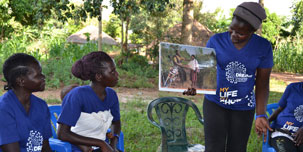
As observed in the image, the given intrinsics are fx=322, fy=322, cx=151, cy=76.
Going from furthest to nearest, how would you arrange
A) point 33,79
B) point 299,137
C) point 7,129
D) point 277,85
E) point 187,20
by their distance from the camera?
point 277,85
point 187,20
point 299,137
point 33,79
point 7,129

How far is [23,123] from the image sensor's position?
1909 millimetres

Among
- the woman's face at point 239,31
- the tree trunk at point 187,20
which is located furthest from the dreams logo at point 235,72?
the tree trunk at point 187,20

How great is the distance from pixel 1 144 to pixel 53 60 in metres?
9.96

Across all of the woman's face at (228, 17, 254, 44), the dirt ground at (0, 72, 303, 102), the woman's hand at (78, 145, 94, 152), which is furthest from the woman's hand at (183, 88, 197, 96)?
the dirt ground at (0, 72, 303, 102)

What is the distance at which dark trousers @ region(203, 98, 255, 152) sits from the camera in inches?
92.0

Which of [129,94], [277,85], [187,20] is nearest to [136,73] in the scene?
[129,94]

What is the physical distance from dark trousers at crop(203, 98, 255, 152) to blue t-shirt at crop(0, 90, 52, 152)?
1.14 meters

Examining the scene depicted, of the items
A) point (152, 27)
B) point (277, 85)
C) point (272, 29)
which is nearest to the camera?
point (277, 85)

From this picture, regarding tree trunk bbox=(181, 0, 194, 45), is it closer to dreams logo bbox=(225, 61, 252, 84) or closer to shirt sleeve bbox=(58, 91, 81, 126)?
dreams logo bbox=(225, 61, 252, 84)

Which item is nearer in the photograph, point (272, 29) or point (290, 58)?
point (290, 58)

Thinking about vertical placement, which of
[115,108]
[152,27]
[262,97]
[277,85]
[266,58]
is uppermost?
[152,27]

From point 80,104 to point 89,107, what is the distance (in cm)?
8

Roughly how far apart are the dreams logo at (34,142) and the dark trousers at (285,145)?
1.95 metres

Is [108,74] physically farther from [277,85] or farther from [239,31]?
[277,85]
